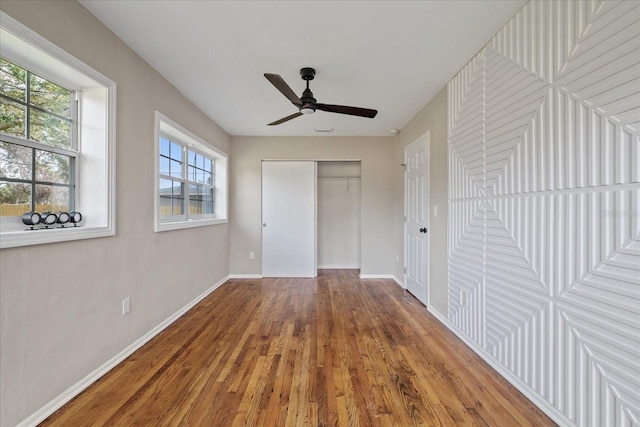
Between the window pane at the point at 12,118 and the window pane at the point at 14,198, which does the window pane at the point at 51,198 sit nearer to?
the window pane at the point at 14,198

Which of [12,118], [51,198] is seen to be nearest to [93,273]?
[51,198]

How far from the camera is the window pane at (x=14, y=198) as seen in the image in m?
1.49

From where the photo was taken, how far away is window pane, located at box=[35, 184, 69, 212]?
5.55 feet

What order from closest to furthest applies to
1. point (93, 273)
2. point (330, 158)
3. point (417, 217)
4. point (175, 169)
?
point (93, 273), point (175, 169), point (417, 217), point (330, 158)

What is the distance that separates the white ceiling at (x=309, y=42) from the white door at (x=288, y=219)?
165cm

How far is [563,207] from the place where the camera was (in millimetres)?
1512

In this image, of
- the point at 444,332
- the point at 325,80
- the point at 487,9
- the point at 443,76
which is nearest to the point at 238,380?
the point at 444,332

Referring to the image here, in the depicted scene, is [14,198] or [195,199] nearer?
[14,198]

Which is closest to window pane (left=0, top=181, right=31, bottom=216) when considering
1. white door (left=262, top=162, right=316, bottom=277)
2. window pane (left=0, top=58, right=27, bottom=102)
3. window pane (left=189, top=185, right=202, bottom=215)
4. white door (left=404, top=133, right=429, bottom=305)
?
window pane (left=0, top=58, right=27, bottom=102)

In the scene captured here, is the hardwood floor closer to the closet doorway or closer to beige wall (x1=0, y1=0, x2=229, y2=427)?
beige wall (x1=0, y1=0, x2=229, y2=427)

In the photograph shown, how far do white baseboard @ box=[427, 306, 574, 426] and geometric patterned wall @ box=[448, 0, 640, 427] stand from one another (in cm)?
1

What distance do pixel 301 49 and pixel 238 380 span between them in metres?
2.50

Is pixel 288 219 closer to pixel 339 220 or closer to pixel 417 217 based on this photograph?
pixel 339 220

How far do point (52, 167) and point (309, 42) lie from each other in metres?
1.96
